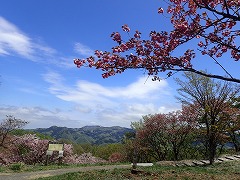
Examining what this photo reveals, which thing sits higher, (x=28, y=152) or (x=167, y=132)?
(x=167, y=132)

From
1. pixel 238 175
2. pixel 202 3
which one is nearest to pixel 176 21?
pixel 202 3

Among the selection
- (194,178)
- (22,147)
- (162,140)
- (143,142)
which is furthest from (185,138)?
(194,178)

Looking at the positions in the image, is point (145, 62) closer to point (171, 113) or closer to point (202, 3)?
point (202, 3)

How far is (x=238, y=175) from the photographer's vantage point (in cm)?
1289

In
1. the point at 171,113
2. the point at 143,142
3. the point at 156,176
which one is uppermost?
the point at 171,113

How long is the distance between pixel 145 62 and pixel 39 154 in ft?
72.2

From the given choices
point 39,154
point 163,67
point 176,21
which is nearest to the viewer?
point 163,67

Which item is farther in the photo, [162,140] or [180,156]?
[180,156]

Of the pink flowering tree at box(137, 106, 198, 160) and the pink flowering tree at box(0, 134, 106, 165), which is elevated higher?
the pink flowering tree at box(137, 106, 198, 160)

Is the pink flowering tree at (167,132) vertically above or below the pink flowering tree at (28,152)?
above

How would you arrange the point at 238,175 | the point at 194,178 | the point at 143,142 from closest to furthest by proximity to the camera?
the point at 194,178
the point at 238,175
the point at 143,142

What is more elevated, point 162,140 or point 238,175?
point 162,140

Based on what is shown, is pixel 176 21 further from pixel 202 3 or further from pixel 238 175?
pixel 238 175

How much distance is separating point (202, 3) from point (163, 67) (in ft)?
5.57
